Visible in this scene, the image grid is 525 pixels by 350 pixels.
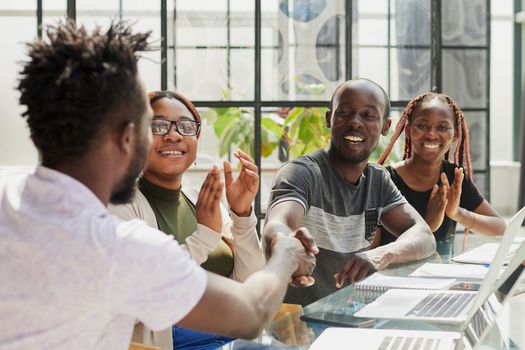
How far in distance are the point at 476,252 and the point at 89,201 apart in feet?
6.56

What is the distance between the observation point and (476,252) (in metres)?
2.95

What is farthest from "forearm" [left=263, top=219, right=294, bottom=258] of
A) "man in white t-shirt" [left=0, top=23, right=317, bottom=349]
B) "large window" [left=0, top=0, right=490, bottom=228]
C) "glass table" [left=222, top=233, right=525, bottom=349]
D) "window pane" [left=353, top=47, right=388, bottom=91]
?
"window pane" [left=353, top=47, right=388, bottom=91]

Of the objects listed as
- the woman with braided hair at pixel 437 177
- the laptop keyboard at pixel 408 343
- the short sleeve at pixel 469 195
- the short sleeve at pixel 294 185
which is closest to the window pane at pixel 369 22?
the woman with braided hair at pixel 437 177

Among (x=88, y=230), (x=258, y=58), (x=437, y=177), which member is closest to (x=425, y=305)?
(x=88, y=230)

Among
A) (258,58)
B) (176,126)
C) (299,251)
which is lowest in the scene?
(299,251)

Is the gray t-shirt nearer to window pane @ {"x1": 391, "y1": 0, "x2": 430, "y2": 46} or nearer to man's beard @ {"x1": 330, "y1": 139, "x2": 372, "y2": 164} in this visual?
man's beard @ {"x1": 330, "y1": 139, "x2": 372, "y2": 164}

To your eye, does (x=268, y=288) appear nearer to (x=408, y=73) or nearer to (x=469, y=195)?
(x=469, y=195)

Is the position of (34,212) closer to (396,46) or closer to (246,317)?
(246,317)

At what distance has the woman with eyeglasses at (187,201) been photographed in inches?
93.7

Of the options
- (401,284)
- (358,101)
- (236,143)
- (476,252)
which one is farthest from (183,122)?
(236,143)

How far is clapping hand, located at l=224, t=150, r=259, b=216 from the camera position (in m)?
2.33

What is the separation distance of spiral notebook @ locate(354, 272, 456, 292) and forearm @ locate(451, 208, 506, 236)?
1065 mm

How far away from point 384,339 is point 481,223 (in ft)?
6.10

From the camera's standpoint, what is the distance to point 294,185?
2.59 metres
